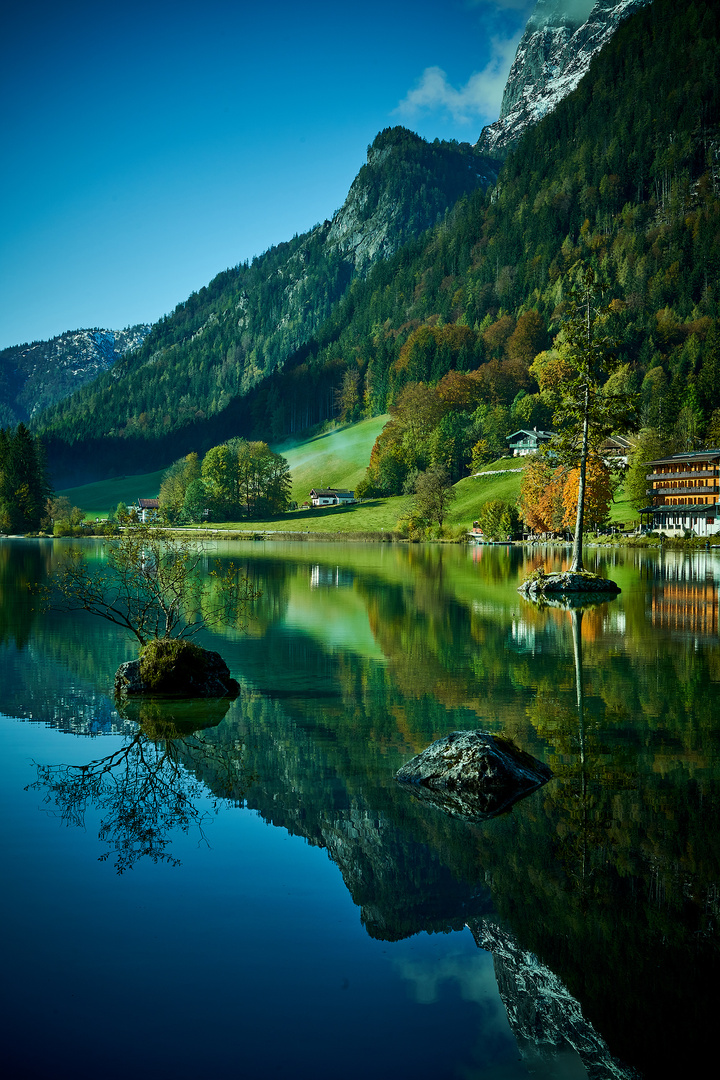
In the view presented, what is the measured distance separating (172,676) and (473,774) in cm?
908

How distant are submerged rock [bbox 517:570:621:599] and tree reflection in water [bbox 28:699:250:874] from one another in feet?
97.0

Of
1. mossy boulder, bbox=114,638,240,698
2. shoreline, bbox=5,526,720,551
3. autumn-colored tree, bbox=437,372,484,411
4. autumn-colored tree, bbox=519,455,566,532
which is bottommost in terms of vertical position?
shoreline, bbox=5,526,720,551

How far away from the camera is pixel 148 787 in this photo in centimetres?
1247

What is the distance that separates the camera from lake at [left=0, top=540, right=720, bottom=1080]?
668cm

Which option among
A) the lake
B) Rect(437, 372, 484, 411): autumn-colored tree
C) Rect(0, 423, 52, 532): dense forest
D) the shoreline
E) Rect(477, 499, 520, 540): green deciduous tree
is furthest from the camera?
Rect(437, 372, 484, 411): autumn-colored tree

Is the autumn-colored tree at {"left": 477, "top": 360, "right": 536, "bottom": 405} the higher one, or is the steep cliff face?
the autumn-colored tree at {"left": 477, "top": 360, "right": 536, "bottom": 405}

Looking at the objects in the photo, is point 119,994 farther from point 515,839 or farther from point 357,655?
point 357,655

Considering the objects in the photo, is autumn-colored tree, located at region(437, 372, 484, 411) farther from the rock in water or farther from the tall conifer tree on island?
the rock in water

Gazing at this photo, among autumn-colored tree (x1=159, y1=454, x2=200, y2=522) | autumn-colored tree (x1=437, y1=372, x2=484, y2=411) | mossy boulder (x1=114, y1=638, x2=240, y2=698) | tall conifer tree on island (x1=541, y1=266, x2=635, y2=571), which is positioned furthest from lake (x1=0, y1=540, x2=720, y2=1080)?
autumn-colored tree (x1=437, y1=372, x2=484, y2=411)

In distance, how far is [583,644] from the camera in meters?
26.6

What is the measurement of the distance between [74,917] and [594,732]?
34.2 ft

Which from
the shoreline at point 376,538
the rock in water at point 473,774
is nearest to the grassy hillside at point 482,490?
the shoreline at point 376,538

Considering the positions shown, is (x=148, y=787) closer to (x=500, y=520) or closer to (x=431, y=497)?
(x=500, y=520)

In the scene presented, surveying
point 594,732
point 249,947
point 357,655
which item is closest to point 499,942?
point 249,947
